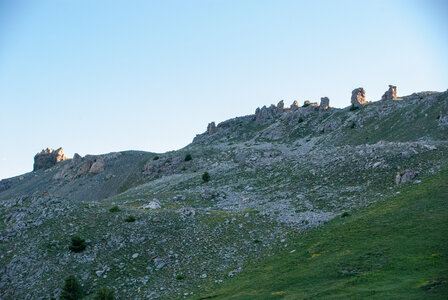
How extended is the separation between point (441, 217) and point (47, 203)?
135 feet

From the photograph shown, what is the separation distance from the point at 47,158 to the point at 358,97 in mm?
125248

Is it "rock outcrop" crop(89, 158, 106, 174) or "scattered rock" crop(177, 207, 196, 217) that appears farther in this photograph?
"rock outcrop" crop(89, 158, 106, 174)

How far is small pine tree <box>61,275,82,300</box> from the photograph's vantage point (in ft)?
100.0

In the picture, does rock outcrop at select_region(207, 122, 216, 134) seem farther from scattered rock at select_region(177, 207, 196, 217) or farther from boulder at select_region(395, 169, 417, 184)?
boulder at select_region(395, 169, 417, 184)

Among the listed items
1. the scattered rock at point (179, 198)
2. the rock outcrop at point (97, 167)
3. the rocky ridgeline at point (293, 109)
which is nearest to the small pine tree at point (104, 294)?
the scattered rock at point (179, 198)

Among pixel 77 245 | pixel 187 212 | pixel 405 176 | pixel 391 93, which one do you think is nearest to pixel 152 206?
pixel 187 212

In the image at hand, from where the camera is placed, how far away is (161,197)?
58.9 metres

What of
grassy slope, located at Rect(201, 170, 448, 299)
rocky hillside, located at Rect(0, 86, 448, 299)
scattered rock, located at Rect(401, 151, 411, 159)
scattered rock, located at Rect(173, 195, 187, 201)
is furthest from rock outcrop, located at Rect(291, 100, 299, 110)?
grassy slope, located at Rect(201, 170, 448, 299)

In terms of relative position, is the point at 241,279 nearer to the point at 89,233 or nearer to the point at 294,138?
the point at 89,233

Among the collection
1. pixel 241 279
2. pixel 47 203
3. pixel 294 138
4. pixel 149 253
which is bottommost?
pixel 241 279

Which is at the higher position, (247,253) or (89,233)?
(89,233)

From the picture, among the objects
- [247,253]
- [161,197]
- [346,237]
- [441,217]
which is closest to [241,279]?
[247,253]

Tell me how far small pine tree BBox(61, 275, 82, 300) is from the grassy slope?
37.0 ft

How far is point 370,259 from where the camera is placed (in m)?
26.7
